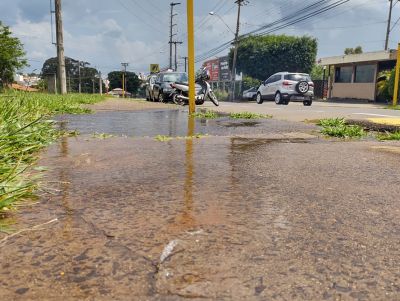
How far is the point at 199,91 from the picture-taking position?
581 inches

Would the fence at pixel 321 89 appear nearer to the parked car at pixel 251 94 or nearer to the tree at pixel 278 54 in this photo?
the parked car at pixel 251 94

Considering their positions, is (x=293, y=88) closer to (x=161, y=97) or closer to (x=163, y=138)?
(x=161, y=97)

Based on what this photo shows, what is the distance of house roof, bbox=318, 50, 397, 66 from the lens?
29.2m

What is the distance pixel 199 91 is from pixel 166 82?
3.33 meters

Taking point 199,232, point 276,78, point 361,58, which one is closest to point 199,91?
point 276,78

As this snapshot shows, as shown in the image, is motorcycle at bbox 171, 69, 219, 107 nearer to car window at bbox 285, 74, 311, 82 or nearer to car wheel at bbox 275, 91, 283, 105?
car wheel at bbox 275, 91, 283, 105

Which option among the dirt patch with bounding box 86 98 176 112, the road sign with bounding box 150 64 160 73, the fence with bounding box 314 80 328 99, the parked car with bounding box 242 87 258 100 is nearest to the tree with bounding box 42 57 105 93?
the road sign with bounding box 150 64 160 73

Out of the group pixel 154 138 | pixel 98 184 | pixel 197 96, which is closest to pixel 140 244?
pixel 98 184

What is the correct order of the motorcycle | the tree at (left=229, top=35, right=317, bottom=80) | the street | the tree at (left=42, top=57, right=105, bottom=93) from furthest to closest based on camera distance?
the tree at (left=42, top=57, right=105, bottom=93) → the tree at (left=229, top=35, right=317, bottom=80) → the motorcycle → the street

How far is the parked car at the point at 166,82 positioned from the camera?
57.2ft

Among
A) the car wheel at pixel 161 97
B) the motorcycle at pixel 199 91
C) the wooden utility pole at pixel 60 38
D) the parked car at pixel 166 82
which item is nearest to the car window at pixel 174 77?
the parked car at pixel 166 82

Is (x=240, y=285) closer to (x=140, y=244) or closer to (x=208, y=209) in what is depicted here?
(x=140, y=244)

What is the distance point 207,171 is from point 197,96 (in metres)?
12.0

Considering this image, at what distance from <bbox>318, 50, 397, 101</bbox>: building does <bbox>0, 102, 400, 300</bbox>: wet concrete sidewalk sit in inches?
1189
